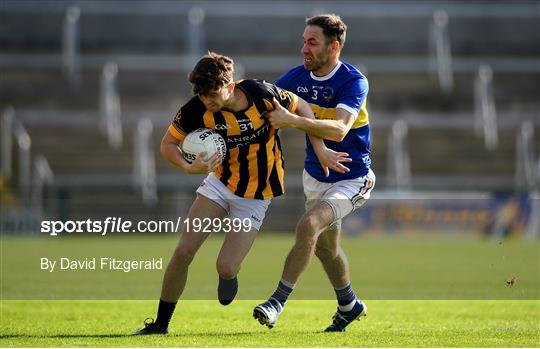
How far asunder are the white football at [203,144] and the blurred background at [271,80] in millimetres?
14360

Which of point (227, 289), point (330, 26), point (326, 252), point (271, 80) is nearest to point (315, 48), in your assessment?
point (330, 26)

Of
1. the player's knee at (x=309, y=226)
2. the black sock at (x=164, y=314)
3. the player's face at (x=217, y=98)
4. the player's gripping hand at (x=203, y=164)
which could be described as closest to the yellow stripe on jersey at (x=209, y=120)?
the player's face at (x=217, y=98)

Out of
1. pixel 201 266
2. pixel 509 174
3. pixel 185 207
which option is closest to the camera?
pixel 201 266

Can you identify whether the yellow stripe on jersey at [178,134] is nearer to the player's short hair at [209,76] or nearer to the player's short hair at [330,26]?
the player's short hair at [209,76]

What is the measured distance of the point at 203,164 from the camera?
702 cm

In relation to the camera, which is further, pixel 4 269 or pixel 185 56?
pixel 185 56

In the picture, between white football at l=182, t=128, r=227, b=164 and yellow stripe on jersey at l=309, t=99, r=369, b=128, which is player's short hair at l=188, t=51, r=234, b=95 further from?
yellow stripe on jersey at l=309, t=99, r=369, b=128

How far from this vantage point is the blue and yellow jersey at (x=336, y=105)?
7914 mm

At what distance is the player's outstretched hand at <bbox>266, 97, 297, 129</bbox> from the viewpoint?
23.6 feet

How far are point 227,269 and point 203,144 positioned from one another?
88 centimetres

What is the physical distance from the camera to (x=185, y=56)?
1117 inches

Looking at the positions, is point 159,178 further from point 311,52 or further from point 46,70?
point 311,52

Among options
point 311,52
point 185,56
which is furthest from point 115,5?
point 311,52

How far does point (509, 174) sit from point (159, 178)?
8.26 m
